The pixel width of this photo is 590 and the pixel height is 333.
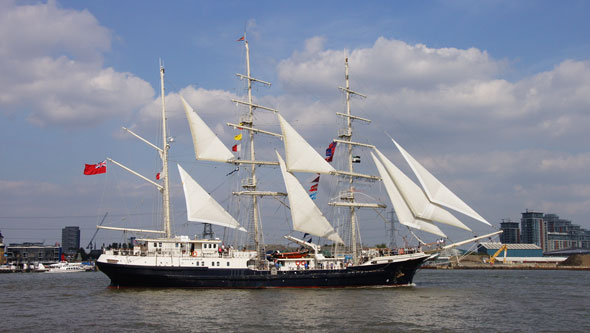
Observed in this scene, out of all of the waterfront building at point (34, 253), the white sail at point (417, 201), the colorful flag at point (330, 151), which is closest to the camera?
the white sail at point (417, 201)

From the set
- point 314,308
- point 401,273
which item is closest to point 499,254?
point 401,273

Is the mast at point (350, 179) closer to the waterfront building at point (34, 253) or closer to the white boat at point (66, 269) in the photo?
the white boat at point (66, 269)

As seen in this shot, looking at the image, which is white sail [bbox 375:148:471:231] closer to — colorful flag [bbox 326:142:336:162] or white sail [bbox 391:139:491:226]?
white sail [bbox 391:139:491:226]

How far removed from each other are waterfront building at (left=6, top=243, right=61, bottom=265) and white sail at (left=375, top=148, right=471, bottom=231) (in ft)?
506

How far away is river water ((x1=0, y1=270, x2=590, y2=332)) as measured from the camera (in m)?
33.0

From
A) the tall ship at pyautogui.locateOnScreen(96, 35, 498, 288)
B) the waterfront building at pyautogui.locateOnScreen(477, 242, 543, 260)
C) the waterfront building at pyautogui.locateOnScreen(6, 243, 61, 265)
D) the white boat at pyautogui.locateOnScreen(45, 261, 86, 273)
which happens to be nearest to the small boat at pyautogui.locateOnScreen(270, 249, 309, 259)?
the tall ship at pyautogui.locateOnScreen(96, 35, 498, 288)

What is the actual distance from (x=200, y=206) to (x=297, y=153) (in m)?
11.6

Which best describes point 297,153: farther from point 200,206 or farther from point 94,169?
point 94,169

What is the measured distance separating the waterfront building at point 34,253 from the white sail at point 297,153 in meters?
146

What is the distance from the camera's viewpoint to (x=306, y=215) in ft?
190

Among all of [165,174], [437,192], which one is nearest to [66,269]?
[165,174]

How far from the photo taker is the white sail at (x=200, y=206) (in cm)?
5722

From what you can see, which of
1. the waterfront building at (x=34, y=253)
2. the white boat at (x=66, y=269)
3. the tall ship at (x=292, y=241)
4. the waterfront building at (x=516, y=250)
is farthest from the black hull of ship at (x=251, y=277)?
the waterfront building at (x=34, y=253)

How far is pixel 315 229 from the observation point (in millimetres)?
57875
